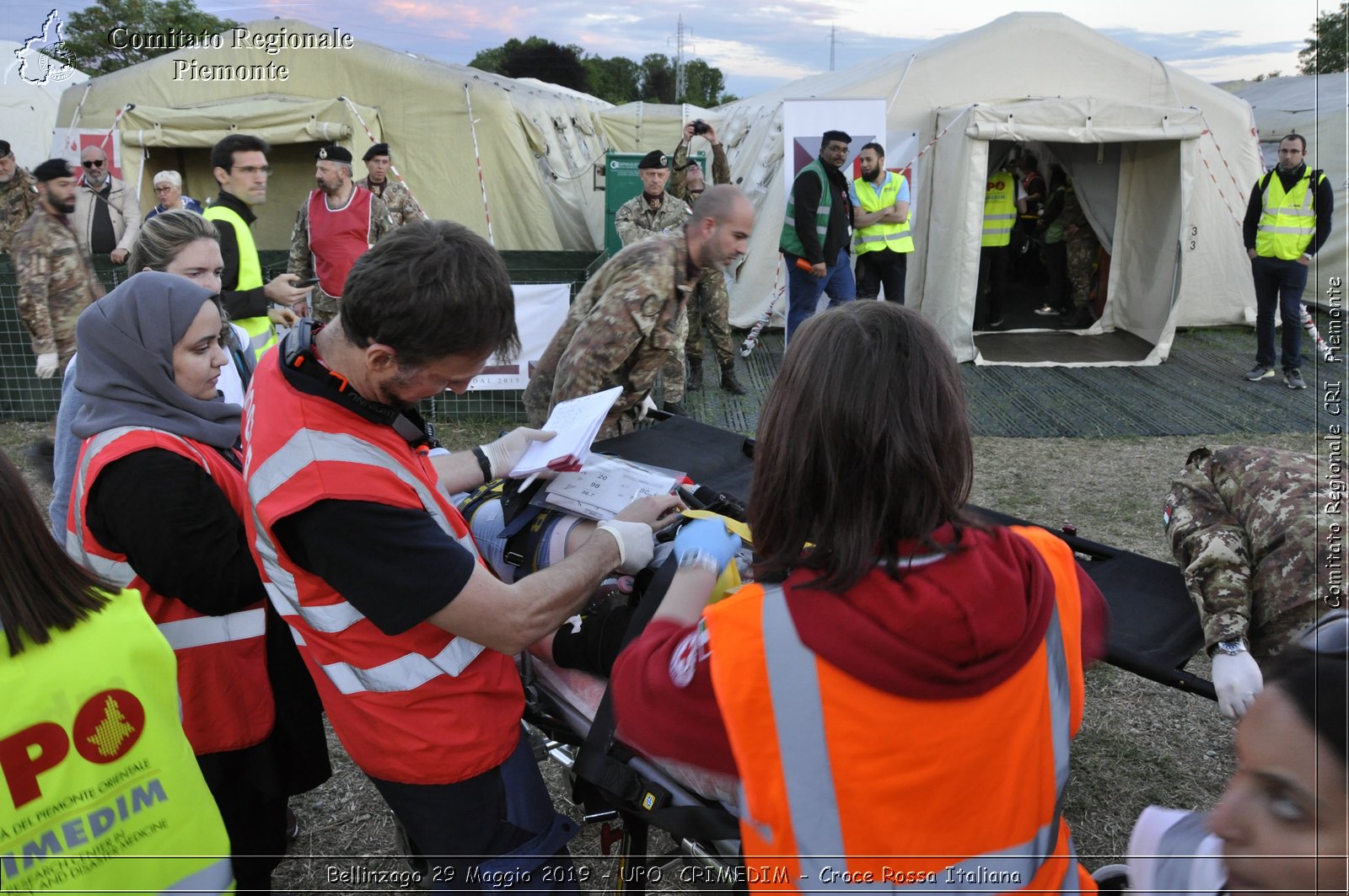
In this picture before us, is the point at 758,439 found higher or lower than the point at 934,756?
higher

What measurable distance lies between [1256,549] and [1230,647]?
0.33 m

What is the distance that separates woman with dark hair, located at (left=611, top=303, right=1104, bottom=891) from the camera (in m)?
1.12

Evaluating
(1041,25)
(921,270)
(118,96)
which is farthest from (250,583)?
(118,96)

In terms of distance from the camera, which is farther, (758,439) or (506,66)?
(506,66)

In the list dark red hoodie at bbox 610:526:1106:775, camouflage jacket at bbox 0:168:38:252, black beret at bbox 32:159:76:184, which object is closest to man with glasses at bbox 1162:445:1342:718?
dark red hoodie at bbox 610:526:1106:775

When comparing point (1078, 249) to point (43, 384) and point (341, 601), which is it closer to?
point (43, 384)

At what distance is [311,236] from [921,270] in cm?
599

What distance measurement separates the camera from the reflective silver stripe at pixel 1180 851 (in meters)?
1.17

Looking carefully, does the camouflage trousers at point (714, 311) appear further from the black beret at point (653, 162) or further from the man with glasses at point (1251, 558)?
the man with glasses at point (1251, 558)

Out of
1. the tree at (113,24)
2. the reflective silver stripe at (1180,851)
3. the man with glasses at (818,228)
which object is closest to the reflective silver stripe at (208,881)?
the reflective silver stripe at (1180,851)

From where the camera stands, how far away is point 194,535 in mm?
1769

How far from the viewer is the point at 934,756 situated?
3.73 feet

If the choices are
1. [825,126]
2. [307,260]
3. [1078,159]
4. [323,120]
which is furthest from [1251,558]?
[323,120]

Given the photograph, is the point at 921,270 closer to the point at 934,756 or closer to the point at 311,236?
the point at 311,236
